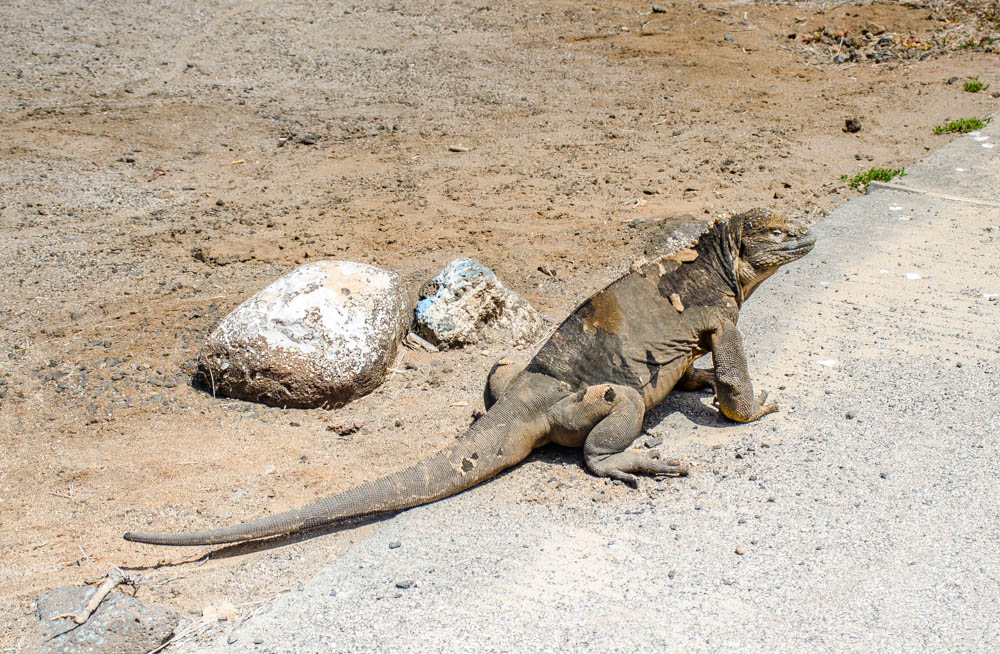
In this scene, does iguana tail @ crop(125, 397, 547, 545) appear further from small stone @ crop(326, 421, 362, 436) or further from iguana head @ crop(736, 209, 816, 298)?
iguana head @ crop(736, 209, 816, 298)

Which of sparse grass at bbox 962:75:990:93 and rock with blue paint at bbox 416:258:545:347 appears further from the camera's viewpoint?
sparse grass at bbox 962:75:990:93

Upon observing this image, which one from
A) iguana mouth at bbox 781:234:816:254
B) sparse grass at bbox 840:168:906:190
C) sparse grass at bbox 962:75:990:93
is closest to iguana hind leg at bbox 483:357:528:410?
iguana mouth at bbox 781:234:816:254

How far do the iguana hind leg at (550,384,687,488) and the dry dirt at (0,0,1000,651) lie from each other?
217 mm

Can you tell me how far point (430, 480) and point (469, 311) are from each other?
2.08 m

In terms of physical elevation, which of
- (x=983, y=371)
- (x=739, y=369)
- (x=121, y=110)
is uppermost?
(x=121, y=110)

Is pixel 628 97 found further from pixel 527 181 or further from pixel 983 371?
pixel 983 371

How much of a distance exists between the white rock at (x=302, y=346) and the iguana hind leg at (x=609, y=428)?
5.40 ft

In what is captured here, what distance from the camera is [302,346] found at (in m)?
5.68

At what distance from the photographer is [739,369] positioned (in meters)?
5.05

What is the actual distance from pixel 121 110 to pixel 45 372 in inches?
252

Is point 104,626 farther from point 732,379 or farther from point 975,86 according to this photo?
point 975,86

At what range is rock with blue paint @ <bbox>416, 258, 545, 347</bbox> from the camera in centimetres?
637

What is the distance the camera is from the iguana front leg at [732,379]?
5039 mm

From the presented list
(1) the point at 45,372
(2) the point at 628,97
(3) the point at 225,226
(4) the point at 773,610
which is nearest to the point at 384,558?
(4) the point at 773,610
